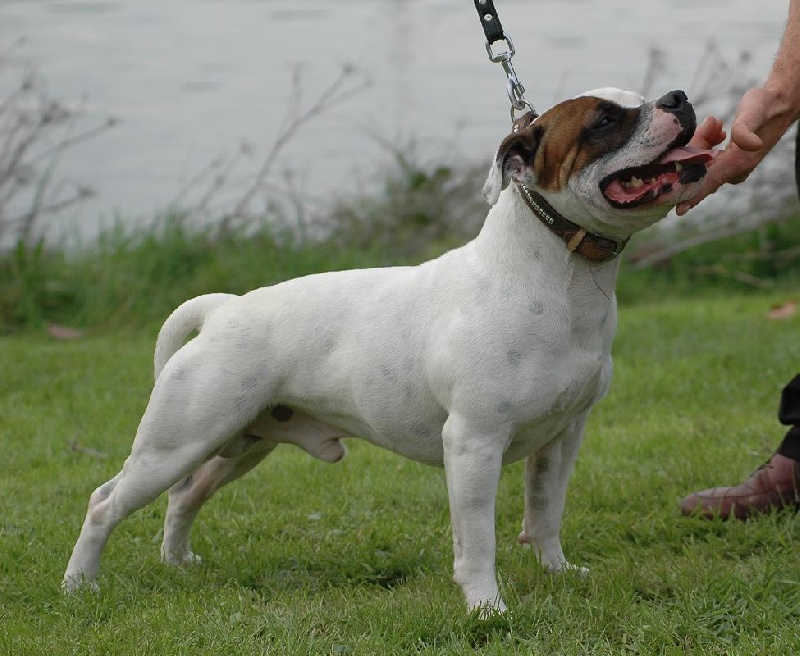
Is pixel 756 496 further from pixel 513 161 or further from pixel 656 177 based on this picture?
pixel 513 161

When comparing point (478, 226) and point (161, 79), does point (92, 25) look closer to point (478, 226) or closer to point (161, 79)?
point (161, 79)

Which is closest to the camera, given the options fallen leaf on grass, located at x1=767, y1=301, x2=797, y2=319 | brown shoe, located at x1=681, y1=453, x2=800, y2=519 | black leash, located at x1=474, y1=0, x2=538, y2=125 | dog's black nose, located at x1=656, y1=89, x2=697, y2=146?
dog's black nose, located at x1=656, y1=89, x2=697, y2=146

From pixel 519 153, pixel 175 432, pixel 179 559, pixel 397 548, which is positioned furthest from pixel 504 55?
pixel 179 559

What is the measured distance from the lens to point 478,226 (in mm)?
9281

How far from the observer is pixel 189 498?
451 cm

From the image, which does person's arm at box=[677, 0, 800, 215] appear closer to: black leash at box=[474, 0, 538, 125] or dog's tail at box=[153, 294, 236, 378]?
black leash at box=[474, 0, 538, 125]

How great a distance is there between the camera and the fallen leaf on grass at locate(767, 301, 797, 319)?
26.1 feet

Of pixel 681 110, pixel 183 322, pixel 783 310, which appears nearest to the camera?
pixel 681 110

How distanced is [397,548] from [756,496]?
1369 millimetres

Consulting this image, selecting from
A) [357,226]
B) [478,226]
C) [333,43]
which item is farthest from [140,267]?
[333,43]

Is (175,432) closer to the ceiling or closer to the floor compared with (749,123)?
closer to the floor

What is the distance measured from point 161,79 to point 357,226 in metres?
5.97

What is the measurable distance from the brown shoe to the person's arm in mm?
1298

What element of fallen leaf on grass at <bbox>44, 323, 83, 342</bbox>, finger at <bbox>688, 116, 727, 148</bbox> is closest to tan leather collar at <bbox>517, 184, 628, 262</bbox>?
finger at <bbox>688, 116, 727, 148</bbox>
